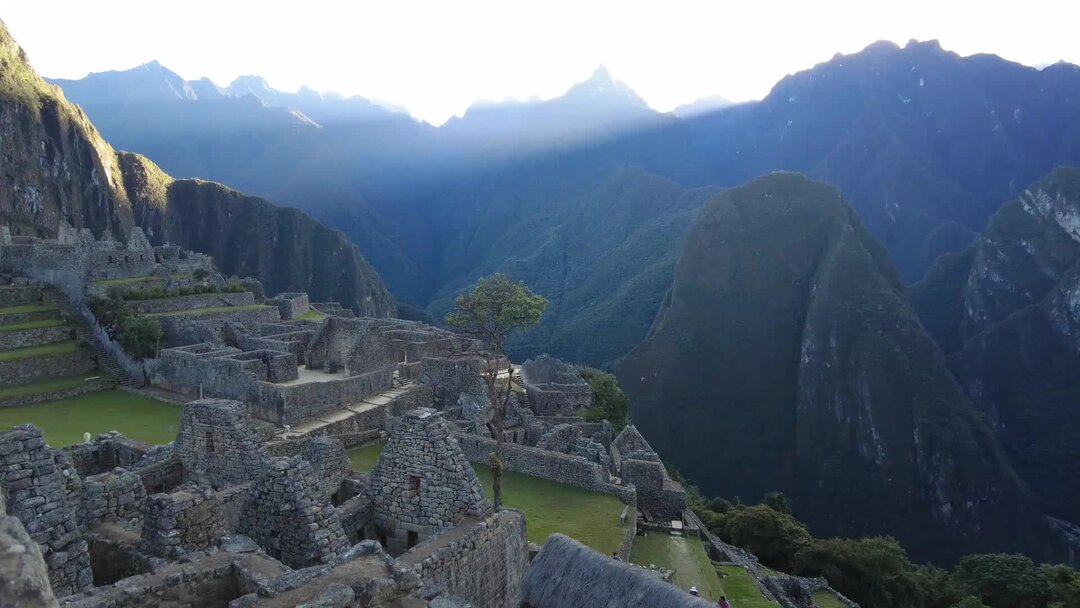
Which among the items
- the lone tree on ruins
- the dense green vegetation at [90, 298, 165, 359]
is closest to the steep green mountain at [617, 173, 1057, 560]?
the lone tree on ruins

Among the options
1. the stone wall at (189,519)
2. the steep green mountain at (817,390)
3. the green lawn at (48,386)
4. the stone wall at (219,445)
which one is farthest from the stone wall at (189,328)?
the steep green mountain at (817,390)

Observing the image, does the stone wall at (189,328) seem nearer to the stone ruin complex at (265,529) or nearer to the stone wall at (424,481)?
the stone ruin complex at (265,529)

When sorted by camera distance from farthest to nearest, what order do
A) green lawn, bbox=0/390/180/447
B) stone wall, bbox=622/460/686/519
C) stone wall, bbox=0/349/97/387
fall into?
stone wall, bbox=0/349/97/387 < stone wall, bbox=622/460/686/519 < green lawn, bbox=0/390/180/447

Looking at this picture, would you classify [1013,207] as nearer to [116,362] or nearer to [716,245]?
[716,245]

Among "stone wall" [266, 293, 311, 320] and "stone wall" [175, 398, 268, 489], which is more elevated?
"stone wall" [175, 398, 268, 489]

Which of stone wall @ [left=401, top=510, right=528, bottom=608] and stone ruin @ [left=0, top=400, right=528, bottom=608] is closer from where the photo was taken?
stone ruin @ [left=0, top=400, right=528, bottom=608]

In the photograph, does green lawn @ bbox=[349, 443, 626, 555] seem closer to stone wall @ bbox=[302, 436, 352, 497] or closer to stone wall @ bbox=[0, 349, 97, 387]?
stone wall @ bbox=[302, 436, 352, 497]
